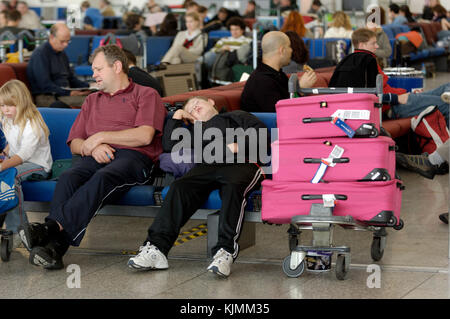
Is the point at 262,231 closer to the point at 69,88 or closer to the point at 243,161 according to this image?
the point at 243,161

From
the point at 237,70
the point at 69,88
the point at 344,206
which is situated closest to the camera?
the point at 344,206

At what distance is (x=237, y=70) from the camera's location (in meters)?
10.7

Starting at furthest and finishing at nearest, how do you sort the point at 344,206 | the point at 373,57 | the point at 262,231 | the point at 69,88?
the point at 69,88 < the point at 373,57 < the point at 262,231 < the point at 344,206

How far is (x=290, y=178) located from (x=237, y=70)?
6592 mm

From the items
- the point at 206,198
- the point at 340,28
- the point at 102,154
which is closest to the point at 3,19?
the point at 340,28

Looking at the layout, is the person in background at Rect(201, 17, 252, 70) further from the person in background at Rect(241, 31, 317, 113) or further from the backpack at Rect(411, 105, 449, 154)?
the person in background at Rect(241, 31, 317, 113)

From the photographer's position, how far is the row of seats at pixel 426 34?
15.9 m

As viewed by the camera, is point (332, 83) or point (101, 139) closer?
point (101, 139)

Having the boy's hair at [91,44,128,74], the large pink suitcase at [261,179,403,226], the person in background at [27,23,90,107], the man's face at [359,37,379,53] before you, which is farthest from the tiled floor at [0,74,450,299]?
the person in background at [27,23,90,107]

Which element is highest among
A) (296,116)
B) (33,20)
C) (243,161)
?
(296,116)

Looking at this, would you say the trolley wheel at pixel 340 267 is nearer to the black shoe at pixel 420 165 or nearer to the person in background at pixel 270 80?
the person in background at pixel 270 80

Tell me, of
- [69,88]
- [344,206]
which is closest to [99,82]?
[344,206]

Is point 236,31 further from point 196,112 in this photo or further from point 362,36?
point 196,112

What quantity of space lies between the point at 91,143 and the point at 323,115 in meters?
1.43
